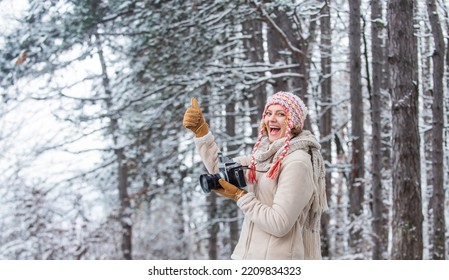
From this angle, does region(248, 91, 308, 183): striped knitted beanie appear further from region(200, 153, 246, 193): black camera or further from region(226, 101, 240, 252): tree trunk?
region(226, 101, 240, 252): tree trunk

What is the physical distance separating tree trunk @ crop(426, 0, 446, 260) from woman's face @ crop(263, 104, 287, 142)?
4463 mm

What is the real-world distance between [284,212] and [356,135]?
23.2 feet

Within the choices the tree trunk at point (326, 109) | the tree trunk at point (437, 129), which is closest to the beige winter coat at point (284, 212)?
the tree trunk at point (437, 129)

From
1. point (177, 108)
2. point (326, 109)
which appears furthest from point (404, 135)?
point (326, 109)

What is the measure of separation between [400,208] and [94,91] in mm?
6492

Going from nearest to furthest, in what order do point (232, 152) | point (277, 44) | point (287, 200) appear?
point (287, 200) → point (277, 44) → point (232, 152)

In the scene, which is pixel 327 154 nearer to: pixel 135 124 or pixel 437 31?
pixel 135 124

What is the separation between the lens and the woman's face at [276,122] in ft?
9.63

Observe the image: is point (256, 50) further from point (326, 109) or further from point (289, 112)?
point (289, 112)

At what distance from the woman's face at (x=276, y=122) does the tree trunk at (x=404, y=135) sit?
2.90 m

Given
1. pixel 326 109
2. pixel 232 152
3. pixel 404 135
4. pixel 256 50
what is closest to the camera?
pixel 404 135

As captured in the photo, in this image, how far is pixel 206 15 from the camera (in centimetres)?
904

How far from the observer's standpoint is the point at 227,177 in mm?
2932

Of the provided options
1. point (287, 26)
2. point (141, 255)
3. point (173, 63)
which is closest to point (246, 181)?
point (287, 26)
